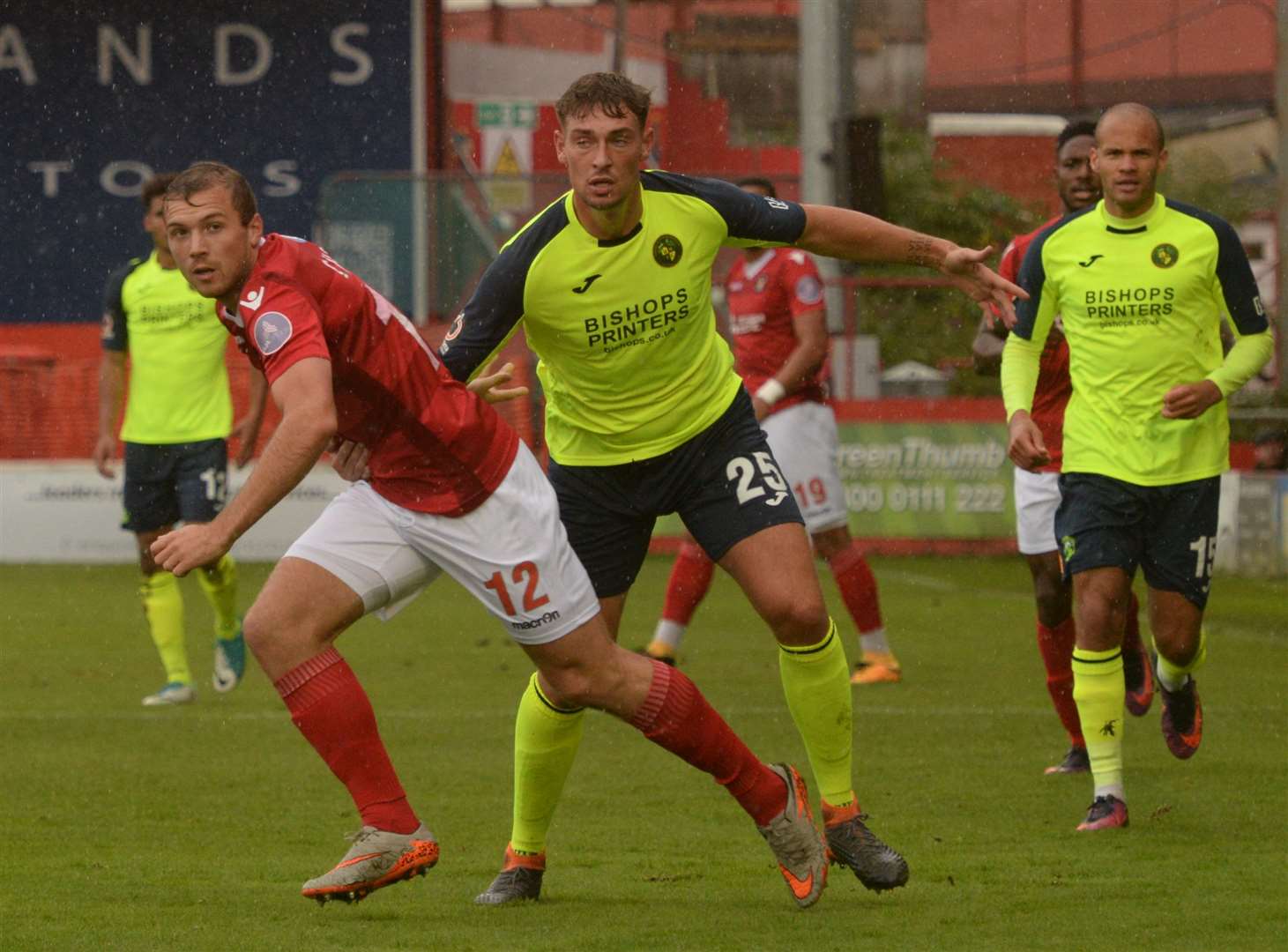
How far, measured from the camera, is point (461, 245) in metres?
21.5

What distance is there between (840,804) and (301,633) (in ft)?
5.15

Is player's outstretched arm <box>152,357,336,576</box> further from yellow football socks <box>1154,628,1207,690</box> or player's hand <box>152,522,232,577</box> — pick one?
yellow football socks <box>1154,628,1207,690</box>

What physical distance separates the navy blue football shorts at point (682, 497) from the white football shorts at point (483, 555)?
1.96 ft

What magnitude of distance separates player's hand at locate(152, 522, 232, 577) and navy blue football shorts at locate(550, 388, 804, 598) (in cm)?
147

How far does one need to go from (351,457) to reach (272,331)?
58 centimetres

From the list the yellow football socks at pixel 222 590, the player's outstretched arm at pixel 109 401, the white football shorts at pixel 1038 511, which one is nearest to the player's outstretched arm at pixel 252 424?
the yellow football socks at pixel 222 590

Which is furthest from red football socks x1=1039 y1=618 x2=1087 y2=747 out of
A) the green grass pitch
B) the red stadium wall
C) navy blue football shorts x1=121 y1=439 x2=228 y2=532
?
the red stadium wall

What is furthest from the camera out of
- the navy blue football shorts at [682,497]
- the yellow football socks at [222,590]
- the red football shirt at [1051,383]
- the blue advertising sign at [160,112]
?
the blue advertising sign at [160,112]

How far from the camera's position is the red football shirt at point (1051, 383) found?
27.2ft

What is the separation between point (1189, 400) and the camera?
22.6ft

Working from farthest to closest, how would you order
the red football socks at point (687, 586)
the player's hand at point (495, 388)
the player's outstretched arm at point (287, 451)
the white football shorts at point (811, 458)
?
1. the red football socks at point (687, 586)
2. the white football shorts at point (811, 458)
3. the player's hand at point (495, 388)
4. the player's outstretched arm at point (287, 451)

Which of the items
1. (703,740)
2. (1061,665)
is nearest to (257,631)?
(703,740)

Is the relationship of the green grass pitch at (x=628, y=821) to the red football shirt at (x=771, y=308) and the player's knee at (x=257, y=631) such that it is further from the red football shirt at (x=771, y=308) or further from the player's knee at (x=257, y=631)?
the red football shirt at (x=771, y=308)

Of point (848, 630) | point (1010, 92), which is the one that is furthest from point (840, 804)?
Answer: point (1010, 92)
